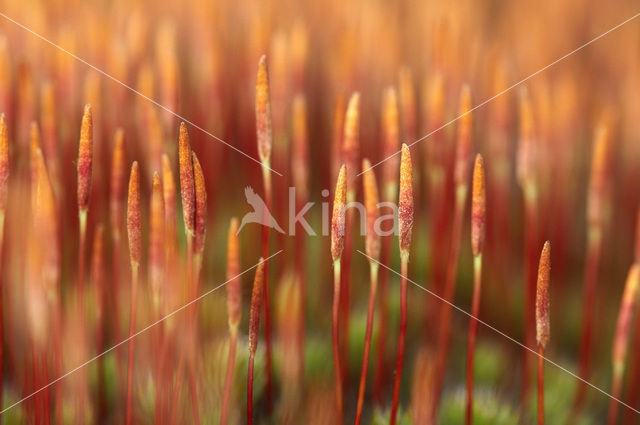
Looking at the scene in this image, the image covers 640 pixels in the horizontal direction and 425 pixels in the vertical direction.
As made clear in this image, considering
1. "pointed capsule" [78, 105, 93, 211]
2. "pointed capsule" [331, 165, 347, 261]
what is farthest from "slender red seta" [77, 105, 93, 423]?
"pointed capsule" [331, 165, 347, 261]

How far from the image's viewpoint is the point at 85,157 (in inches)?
14.6

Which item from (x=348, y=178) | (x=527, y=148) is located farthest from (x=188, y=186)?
(x=527, y=148)

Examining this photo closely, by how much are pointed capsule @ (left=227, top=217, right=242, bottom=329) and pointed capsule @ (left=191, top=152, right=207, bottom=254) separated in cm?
2

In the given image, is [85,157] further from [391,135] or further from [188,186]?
[391,135]

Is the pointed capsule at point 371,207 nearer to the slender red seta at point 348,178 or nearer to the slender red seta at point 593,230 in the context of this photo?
the slender red seta at point 348,178

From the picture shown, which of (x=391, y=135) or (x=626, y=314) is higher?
(x=391, y=135)

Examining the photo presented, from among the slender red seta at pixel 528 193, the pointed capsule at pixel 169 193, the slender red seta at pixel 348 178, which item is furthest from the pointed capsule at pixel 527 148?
the pointed capsule at pixel 169 193

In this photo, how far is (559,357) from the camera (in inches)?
20.3

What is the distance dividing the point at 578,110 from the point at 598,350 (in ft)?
0.73

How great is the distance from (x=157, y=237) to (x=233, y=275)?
0.15 ft

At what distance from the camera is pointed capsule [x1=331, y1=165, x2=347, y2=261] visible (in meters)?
0.34

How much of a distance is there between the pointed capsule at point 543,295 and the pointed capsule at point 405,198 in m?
0.07

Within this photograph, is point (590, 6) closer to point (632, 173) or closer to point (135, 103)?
point (632, 173)

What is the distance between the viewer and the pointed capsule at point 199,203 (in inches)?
13.7
